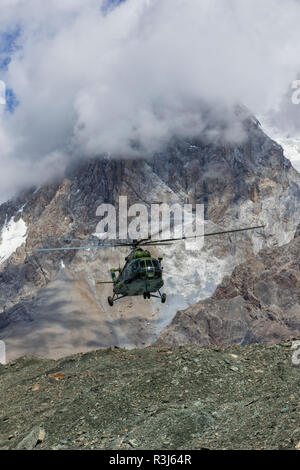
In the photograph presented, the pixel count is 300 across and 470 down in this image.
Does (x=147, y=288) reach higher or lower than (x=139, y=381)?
higher

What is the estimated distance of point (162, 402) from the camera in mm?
24766

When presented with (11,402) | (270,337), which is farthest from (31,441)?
(270,337)

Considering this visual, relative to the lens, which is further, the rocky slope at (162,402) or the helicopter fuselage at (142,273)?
the helicopter fuselage at (142,273)

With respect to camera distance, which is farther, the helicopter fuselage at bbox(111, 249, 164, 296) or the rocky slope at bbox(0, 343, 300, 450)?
the helicopter fuselage at bbox(111, 249, 164, 296)

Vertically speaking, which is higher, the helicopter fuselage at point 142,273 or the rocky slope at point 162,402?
the helicopter fuselage at point 142,273

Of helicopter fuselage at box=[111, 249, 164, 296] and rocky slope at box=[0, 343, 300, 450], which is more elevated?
helicopter fuselage at box=[111, 249, 164, 296]

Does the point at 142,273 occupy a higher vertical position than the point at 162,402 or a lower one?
higher

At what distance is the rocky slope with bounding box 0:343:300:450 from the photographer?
20947 mm

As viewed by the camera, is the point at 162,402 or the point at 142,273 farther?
the point at 142,273

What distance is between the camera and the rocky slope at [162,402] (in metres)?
20.9

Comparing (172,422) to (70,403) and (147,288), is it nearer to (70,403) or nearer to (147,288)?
(70,403)

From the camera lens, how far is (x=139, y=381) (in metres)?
Answer: 27.2
